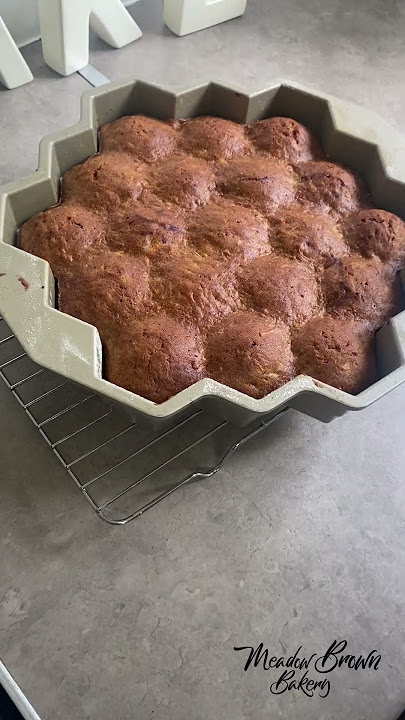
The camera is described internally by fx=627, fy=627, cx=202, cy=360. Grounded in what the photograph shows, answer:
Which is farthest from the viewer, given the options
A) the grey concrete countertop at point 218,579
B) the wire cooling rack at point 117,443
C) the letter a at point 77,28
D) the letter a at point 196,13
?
the letter a at point 196,13

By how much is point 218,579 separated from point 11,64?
4.13ft

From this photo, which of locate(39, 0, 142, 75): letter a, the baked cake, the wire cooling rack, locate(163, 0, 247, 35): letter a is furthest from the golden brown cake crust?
locate(163, 0, 247, 35): letter a

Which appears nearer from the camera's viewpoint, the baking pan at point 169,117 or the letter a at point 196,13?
the baking pan at point 169,117

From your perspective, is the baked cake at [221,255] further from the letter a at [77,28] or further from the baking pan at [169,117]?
the letter a at [77,28]

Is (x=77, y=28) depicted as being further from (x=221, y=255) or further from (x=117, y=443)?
(x=117, y=443)

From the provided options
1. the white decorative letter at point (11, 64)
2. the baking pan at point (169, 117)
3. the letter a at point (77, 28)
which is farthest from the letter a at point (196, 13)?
the baking pan at point (169, 117)

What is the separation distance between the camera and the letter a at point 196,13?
163cm

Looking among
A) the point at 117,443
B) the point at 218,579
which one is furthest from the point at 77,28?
the point at 218,579

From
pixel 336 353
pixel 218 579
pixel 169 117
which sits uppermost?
pixel 169 117

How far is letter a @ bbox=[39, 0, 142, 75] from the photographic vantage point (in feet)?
4.65

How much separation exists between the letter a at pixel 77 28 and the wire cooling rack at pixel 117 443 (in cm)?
82

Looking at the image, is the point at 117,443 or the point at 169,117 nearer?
the point at 117,443

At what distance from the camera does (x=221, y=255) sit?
1.06 m

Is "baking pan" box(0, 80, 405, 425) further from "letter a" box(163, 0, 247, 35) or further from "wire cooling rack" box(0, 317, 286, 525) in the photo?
"letter a" box(163, 0, 247, 35)
